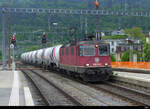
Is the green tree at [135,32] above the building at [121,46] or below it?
above

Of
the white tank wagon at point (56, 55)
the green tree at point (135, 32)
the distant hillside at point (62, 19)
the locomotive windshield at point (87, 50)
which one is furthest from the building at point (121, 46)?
the locomotive windshield at point (87, 50)

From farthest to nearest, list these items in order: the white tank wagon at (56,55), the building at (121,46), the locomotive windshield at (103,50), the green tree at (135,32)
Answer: the green tree at (135,32) → the building at (121,46) → the white tank wagon at (56,55) → the locomotive windshield at (103,50)

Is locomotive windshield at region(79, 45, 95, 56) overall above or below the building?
below

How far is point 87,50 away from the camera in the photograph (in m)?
21.8

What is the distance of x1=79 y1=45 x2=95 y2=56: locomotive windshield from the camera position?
21.6 meters

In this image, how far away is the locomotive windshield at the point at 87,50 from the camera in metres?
21.6

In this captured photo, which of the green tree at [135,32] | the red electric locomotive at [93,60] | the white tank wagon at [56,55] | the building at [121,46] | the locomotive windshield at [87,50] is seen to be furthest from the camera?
the green tree at [135,32]

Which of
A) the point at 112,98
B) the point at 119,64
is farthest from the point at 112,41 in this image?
the point at 112,98

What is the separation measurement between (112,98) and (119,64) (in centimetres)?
3567

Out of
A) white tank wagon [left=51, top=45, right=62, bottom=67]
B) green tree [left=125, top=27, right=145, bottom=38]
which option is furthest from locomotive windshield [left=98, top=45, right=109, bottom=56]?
green tree [left=125, top=27, right=145, bottom=38]

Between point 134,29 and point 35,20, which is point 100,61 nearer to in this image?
point 35,20

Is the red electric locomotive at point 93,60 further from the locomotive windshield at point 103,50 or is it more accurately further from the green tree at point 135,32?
the green tree at point 135,32

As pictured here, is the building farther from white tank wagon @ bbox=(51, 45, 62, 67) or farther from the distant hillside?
white tank wagon @ bbox=(51, 45, 62, 67)

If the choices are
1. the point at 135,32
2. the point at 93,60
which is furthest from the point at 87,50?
the point at 135,32
